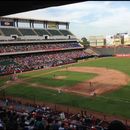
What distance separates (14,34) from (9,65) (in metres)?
17.2

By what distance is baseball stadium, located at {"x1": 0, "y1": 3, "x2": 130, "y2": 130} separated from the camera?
30250 mm

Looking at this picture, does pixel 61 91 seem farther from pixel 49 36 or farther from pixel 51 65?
pixel 49 36

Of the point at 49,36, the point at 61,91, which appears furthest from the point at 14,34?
the point at 61,91

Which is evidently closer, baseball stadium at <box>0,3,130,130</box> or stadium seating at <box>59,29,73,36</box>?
baseball stadium at <box>0,3,130,130</box>

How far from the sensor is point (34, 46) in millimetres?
87312

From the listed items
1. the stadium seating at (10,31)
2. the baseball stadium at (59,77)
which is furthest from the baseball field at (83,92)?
the stadium seating at (10,31)

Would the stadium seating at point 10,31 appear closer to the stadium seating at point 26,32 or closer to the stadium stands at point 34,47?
the stadium stands at point 34,47

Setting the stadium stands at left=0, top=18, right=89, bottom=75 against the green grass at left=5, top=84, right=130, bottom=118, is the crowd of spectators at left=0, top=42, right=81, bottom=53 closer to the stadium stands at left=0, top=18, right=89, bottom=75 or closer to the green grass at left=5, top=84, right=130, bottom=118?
the stadium stands at left=0, top=18, right=89, bottom=75

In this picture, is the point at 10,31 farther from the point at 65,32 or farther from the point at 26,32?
the point at 65,32

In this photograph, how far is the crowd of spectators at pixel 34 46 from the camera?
257ft

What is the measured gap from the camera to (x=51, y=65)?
256 feet

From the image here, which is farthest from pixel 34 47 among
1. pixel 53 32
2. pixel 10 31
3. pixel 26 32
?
pixel 53 32

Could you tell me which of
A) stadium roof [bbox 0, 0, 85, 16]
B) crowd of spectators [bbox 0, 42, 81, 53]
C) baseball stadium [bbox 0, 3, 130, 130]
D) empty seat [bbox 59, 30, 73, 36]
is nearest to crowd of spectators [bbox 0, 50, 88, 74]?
baseball stadium [bbox 0, 3, 130, 130]

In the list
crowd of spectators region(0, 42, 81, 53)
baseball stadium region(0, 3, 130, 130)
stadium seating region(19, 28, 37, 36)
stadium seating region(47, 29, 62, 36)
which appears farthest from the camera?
stadium seating region(47, 29, 62, 36)
